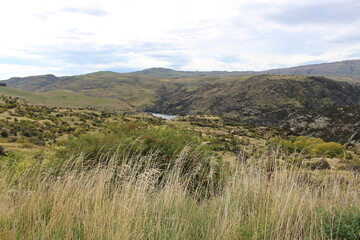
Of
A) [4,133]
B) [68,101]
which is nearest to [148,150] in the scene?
[4,133]

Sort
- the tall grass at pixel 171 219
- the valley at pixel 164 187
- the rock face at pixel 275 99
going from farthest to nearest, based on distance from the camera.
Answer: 1. the rock face at pixel 275 99
2. the valley at pixel 164 187
3. the tall grass at pixel 171 219

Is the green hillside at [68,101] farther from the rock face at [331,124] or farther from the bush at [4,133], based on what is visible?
the bush at [4,133]

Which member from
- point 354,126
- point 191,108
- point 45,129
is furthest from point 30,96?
point 354,126

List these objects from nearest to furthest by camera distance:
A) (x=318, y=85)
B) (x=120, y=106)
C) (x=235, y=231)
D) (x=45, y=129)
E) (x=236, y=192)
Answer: (x=235, y=231)
(x=236, y=192)
(x=45, y=129)
(x=318, y=85)
(x=120, y=106)

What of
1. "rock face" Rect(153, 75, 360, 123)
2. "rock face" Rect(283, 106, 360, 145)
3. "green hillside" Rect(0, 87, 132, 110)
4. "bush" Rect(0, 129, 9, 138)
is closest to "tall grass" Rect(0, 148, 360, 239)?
"bush" Rect(0, 129, 9, 138)

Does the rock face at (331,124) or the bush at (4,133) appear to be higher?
the bush at (4,133)

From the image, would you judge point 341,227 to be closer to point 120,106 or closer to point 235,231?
point 235,231

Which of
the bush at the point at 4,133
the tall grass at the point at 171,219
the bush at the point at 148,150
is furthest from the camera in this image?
the bush at the point at 4,133

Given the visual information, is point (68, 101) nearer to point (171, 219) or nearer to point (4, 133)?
point (4, 133)

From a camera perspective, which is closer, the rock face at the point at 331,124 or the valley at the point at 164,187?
the valley at the point at 164,187

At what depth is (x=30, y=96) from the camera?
136 metres

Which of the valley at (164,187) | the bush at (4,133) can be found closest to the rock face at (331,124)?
the valley at (164,187)

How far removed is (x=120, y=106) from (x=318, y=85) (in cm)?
10336

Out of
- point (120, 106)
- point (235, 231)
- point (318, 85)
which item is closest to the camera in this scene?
point (235, 231)
